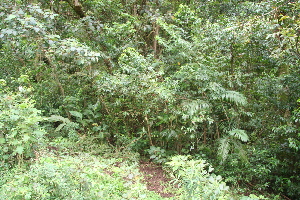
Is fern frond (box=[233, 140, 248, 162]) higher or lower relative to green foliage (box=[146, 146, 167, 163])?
higher

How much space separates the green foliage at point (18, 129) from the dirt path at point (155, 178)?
2.28 meters

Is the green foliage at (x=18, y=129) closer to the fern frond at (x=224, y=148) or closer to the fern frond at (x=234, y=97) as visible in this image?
the fern frond at (x=224, y=148)

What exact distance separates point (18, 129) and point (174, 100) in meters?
2.87

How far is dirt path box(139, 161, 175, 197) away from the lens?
14.7ft

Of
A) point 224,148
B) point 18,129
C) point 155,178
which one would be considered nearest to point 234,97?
point 224,148

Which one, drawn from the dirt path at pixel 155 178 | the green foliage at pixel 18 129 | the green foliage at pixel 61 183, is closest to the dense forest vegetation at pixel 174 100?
the green foliage at pixel 18 129

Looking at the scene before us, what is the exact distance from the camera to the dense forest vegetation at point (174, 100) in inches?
154

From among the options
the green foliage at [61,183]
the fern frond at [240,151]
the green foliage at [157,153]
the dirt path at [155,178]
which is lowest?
the dirt path at [155,178]

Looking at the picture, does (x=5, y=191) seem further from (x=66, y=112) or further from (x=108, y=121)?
(x=66, y=112)

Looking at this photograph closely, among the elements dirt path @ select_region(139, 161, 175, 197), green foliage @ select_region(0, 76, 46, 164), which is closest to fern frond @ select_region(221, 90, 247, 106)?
dirt path @ select_region(139, 161, 175, 197)

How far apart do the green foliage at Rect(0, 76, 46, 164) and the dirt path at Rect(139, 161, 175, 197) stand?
228 centimetres

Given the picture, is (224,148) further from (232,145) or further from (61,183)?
(61,183)

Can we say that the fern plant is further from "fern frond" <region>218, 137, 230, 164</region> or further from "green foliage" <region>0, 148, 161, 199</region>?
"green foliage" <region>0, 148, 161, 199</region>

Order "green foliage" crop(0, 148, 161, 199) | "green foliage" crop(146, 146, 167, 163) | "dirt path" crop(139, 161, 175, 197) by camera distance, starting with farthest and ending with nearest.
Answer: "green foliage" crop(146, 146, 167, 163) < "dirt path" crop(139, 161, 175, 197) < "green foliage" crop(0, 148, 161, 199)
